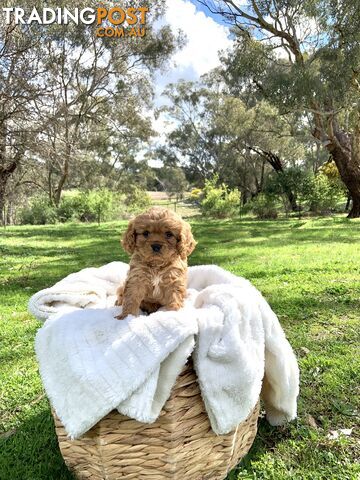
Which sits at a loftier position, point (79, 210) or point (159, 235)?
point (159, 235)

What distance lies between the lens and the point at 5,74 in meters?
9.59

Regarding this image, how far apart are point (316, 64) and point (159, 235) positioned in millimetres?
15301

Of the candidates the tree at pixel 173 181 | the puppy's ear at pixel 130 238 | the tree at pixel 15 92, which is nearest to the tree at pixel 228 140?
the tree at pixel 173 181

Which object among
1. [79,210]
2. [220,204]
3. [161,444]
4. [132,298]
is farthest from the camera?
[79,210]

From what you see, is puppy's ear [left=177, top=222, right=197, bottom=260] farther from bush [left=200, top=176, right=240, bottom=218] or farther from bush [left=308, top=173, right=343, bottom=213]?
bush [left=308, top=173, right=343, bottom=213]

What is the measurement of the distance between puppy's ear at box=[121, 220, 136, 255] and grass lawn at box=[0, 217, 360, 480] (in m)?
1.34

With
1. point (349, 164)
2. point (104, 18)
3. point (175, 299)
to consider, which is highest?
point (104, 18)

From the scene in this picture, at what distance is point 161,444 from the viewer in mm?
1965

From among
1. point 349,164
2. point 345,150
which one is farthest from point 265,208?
point 345,150

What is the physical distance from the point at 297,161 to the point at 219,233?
29.9 m

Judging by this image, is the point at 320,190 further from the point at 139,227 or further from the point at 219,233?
the point at 139,227

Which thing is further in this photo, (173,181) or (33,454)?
(173,181)

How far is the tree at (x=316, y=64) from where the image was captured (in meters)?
14.8

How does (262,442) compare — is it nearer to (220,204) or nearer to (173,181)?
(220,204)
